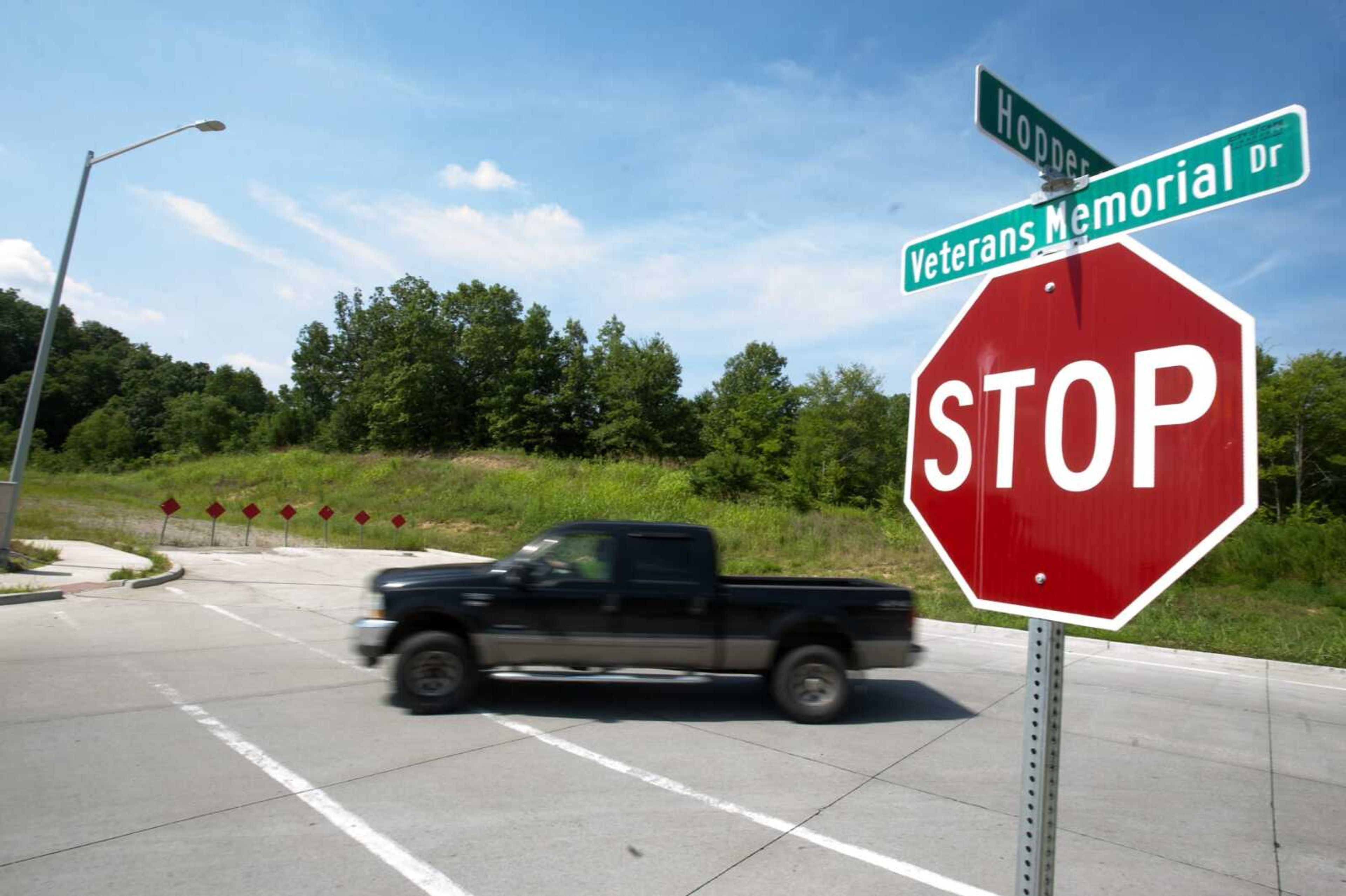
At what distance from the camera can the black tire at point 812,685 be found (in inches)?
291

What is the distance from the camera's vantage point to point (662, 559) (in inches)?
A: 305

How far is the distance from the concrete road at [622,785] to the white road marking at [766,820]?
0.02 meters

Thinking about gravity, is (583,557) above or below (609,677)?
above

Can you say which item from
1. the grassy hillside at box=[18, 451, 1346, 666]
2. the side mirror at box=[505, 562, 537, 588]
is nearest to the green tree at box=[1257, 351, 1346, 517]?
the grassy hillside at box=[18, 451, 1346, 666]

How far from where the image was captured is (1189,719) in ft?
26.1

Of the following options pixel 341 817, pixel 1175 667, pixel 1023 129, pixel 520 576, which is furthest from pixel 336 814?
pixel 1175 667

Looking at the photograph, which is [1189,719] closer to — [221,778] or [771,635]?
[771,635]

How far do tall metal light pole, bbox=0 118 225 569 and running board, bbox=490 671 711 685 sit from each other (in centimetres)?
1328

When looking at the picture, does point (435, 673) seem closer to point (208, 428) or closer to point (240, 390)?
point (208, 428)

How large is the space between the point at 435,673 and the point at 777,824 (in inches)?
150

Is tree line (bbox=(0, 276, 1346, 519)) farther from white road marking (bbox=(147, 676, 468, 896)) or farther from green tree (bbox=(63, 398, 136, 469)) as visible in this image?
white road marking (bbox=(147, 676, 468, 896))

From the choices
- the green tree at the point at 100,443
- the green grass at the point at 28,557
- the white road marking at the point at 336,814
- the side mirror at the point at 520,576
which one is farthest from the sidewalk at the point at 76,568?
the green tree at the point at 100,443

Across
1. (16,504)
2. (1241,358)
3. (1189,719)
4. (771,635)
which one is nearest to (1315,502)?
(1189,719)

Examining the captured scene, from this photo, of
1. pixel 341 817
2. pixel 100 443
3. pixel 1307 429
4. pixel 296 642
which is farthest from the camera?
pixel 100 443
